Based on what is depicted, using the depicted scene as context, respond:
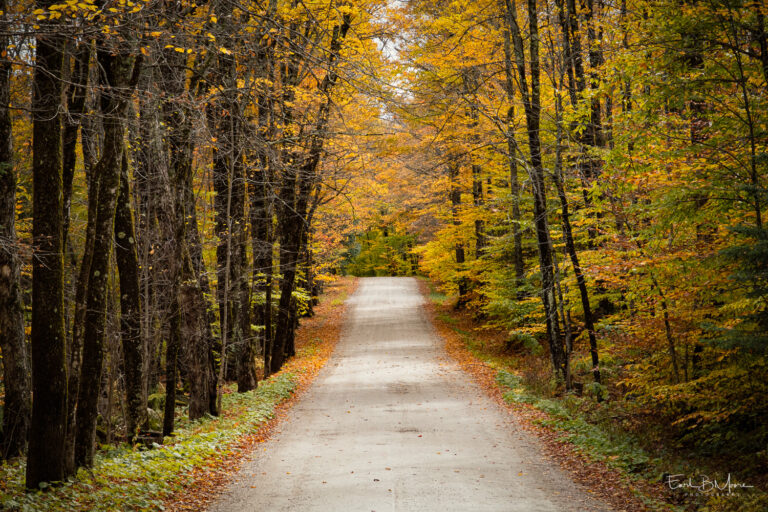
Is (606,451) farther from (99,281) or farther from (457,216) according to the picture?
(457,216)

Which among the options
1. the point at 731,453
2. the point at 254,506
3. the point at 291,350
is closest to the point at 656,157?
the point at 731,453

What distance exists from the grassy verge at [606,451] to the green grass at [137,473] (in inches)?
213

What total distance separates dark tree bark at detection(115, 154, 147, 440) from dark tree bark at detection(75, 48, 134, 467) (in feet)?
4.92

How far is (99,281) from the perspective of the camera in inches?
290

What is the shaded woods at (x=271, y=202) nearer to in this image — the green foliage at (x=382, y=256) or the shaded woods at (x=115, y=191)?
the shaded woods at (x=115, y=191)

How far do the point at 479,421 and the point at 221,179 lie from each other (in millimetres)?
9331

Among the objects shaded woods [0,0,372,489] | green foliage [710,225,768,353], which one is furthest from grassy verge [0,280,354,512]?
green foliage [710,225,768,353]

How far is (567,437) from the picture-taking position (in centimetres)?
930

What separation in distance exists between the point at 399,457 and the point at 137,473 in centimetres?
373

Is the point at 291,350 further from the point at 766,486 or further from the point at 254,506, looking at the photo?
the point at 766,486

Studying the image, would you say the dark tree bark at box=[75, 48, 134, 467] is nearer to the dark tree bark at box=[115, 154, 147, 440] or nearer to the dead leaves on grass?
the dark tree bark at box=[115, 154, 147, 440]

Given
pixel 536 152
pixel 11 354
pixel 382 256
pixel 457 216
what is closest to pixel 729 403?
pixel 536 152

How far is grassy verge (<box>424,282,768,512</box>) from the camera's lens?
6250 millimetres

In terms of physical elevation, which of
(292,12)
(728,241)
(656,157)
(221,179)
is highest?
(292,12)
